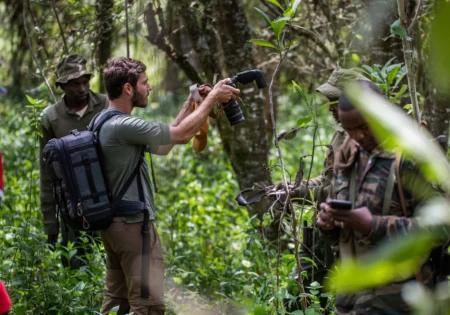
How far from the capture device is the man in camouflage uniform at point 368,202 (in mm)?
2961

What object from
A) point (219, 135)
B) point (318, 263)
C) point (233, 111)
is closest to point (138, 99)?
point (233, 111)

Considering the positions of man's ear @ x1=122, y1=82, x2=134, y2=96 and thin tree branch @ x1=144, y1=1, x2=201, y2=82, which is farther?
thin tree branch @ x1=144, y1=1, x2=201, y2=82

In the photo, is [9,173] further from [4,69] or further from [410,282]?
[410,282]

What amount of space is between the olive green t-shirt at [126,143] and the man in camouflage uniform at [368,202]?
4.77 feet

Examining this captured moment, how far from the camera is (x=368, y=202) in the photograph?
10.3 feet

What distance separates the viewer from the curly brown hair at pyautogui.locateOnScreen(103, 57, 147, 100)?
4.61 meters

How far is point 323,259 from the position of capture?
16.4 feet

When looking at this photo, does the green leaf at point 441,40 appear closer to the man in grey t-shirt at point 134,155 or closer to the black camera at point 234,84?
the man in grey t-shirt at point 134,155

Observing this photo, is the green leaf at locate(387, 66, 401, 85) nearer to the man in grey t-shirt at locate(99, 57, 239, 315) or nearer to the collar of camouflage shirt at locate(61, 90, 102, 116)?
the man in grey t-shirt at locate(99, 57, 239, 315)

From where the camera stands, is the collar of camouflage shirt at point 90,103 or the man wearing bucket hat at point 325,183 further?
the collar of camouflage shirt at point 90,103

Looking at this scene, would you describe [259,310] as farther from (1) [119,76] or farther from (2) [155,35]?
(2) [155,35]

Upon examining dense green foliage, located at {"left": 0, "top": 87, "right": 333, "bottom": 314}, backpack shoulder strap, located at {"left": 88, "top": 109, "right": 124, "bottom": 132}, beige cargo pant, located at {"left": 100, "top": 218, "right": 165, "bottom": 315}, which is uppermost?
backpack shoulder strap, located at {"left": 88, "top": 109, "right": 124, "bottom": 132}

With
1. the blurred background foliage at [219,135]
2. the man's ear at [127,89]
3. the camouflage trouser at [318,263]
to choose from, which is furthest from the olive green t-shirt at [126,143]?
the camouflage trouser at [318,263]

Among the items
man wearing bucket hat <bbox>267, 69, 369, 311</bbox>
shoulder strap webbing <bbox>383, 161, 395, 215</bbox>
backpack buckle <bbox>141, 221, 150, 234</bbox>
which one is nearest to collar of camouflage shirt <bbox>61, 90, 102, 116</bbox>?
backpack buckle <bbox>141, 221, 150, 234</bbox>
